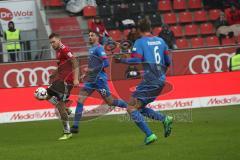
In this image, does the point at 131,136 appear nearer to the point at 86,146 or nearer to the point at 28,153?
the point at 86,146

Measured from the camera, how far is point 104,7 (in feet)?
90.8

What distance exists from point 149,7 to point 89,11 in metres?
2.50

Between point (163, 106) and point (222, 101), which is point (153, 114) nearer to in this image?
point (163, 106)

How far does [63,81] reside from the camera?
14.0 m

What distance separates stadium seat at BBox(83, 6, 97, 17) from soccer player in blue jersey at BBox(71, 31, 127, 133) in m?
13.1

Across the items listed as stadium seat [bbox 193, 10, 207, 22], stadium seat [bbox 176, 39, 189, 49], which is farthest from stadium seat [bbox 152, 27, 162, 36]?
stadium seat [bbox 193, 10, 207, 22]

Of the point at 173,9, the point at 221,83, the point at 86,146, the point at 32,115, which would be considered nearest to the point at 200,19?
the point at 173,9

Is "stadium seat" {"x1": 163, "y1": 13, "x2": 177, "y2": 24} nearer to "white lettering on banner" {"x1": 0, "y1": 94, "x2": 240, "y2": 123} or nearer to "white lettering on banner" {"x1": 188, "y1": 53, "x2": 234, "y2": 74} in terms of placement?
"white lettering on banner" {"x1": 188, "y1": 53, "x2": 234, "y2": 74}

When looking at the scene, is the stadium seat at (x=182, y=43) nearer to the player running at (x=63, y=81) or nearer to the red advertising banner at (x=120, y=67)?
the red advertising banner at (x=120, y=67)

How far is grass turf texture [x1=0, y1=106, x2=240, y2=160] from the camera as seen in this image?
10938 mm

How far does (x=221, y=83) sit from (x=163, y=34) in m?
5.74

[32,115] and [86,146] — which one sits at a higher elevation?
[86,146]

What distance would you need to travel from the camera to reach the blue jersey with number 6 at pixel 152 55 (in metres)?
11.8

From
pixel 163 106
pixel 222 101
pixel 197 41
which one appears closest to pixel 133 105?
pixel 163 106
